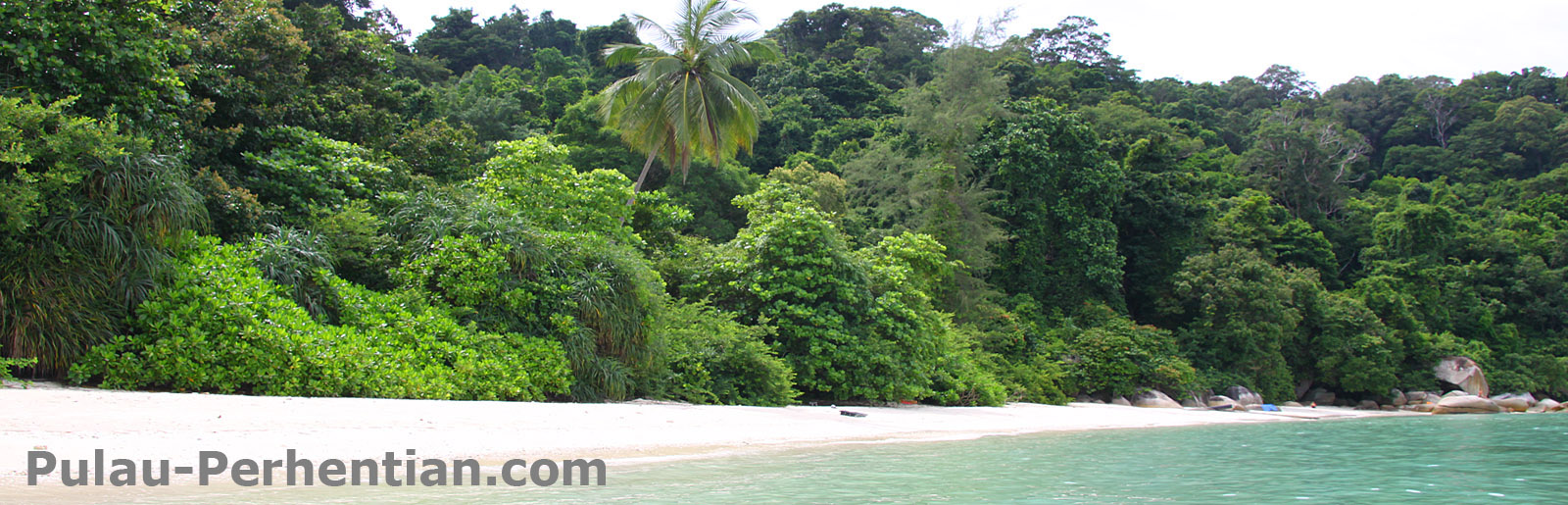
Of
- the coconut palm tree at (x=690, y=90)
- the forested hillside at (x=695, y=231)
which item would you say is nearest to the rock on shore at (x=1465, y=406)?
the forested hillside at (x=695, y=231)

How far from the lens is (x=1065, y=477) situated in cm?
745

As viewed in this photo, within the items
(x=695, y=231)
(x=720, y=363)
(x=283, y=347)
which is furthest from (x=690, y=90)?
(x=283, y=347)

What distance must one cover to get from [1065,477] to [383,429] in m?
5.56

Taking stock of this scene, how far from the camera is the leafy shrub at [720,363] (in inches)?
500

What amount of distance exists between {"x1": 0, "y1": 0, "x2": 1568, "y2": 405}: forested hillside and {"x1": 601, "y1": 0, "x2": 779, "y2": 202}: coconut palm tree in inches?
3.7

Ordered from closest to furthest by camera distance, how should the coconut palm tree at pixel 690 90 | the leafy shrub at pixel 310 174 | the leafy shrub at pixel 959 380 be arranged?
the leafy shrub at pixel 310 174, the leafy shrub at pixel 959 380, the coconut palm tree at pixel 690 90

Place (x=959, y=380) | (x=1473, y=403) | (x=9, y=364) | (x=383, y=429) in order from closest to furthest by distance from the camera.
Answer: (x=383, y=429) < (x=9, y=364) < (x=959, y=380) < (x=1473, y=403)

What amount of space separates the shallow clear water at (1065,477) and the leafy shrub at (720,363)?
3406 millimetres

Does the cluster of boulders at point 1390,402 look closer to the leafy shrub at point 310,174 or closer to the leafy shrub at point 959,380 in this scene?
the leafy shrub at point 959,380

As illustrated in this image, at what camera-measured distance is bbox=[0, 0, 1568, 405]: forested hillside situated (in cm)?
855

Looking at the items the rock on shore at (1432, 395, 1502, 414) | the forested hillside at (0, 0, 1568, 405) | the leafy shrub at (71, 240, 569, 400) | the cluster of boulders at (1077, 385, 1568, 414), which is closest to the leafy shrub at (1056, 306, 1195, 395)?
the forested hillside at (0, 0, 1568, 405)

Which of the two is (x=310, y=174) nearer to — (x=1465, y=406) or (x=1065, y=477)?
(x=1065, y=477)

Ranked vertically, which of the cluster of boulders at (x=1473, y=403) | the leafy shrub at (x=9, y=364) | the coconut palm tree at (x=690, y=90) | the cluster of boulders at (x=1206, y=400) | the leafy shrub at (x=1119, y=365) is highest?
the coconut palm tree at (x=690, y=90)

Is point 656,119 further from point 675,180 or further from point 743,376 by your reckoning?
point 675,180
